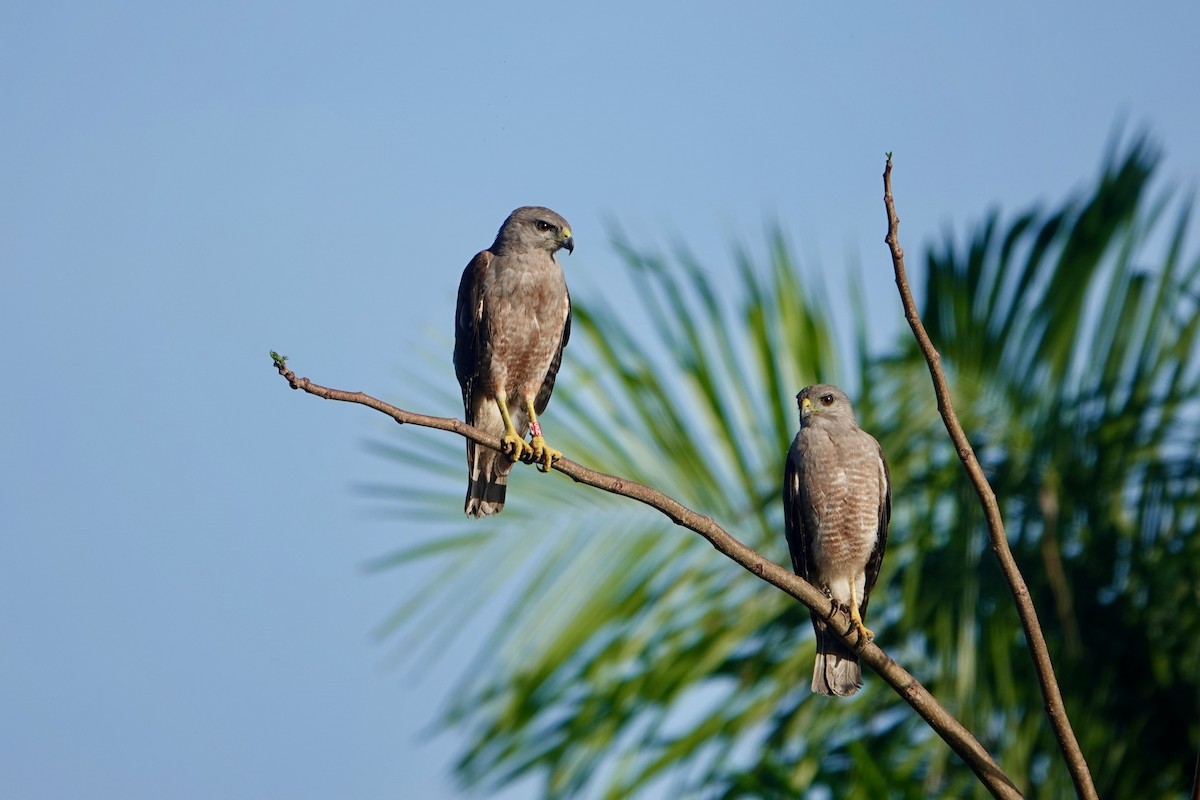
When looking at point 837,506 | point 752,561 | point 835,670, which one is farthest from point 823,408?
point 752,561

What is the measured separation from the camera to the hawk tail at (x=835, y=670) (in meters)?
5.29

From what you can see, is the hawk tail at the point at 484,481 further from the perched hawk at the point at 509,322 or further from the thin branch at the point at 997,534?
the thin branch at the point at 997,534

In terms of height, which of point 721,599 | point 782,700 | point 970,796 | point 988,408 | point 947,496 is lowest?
point 970,796

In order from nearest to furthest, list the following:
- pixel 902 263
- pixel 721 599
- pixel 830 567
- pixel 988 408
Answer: pixel 902 263, pixel 830 567, pixel 721 599, pixel 988 408

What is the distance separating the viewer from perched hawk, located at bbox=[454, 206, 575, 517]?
18.8 ft

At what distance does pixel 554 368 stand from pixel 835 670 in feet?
5.81

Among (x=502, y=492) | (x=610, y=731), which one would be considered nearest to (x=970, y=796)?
(x=610, y=731)

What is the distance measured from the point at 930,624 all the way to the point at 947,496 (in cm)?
60

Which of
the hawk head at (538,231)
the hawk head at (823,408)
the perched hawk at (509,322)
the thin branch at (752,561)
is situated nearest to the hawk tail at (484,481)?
the perched hawk at (509,322)

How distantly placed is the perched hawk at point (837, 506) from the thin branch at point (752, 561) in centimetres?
214

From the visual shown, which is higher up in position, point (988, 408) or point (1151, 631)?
point (988, 408)

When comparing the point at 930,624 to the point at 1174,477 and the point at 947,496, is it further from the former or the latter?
the point at 1174,477

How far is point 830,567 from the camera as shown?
5.63 m

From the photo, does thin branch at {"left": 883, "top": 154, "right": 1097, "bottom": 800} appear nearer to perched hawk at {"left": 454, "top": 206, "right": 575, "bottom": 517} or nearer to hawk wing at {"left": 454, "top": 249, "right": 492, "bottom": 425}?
perched hawk at {"left": 454, "top": 206, "right": 575, "bottom": 517}
